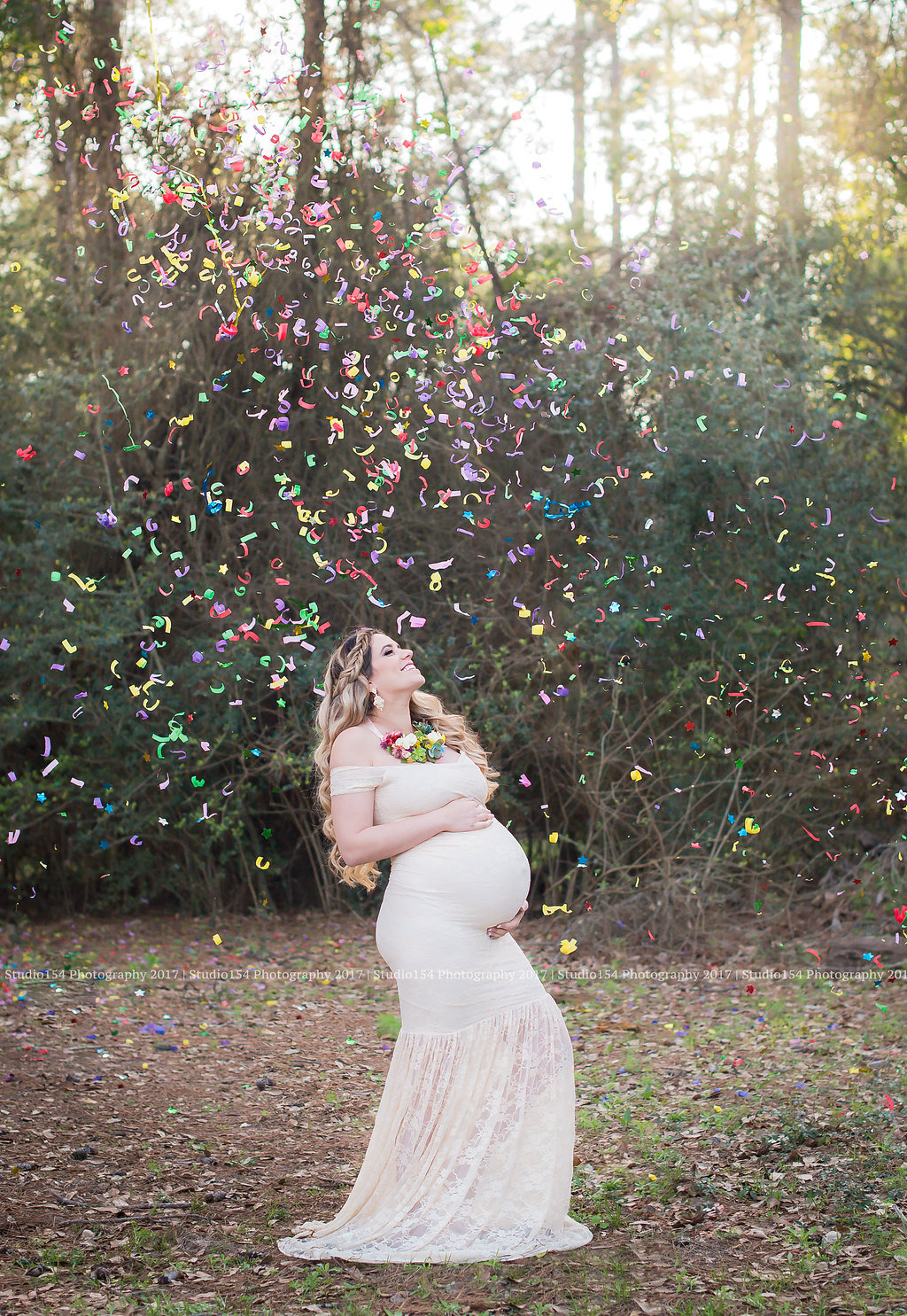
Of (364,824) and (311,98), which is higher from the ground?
(311,98)

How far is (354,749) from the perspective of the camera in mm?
3246

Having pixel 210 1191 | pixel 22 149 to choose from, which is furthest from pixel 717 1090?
pixel 22 149

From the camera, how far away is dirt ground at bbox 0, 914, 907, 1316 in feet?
10.1

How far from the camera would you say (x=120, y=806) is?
839 cm

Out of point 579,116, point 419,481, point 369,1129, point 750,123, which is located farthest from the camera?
point 579,116

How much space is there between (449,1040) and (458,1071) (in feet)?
0.27

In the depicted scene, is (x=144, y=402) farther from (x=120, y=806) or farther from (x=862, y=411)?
(x=862, y=411)

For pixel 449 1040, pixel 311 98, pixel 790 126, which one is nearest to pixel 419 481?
pixel 311 98

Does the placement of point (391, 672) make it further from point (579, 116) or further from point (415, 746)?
point (579, 116)

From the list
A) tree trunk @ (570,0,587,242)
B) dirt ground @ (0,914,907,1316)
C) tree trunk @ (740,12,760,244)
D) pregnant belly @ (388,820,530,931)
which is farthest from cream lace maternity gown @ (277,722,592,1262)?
tree trunk @ (570,0,587,242)

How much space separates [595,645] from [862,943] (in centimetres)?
236

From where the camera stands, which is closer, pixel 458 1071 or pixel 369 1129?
pixel 458 1071

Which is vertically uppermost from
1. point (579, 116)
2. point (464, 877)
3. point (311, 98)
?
point (579, 116)

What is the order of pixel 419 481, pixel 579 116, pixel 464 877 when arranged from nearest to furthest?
pixel 464 877, pixel 419 481, pixel 579 116
